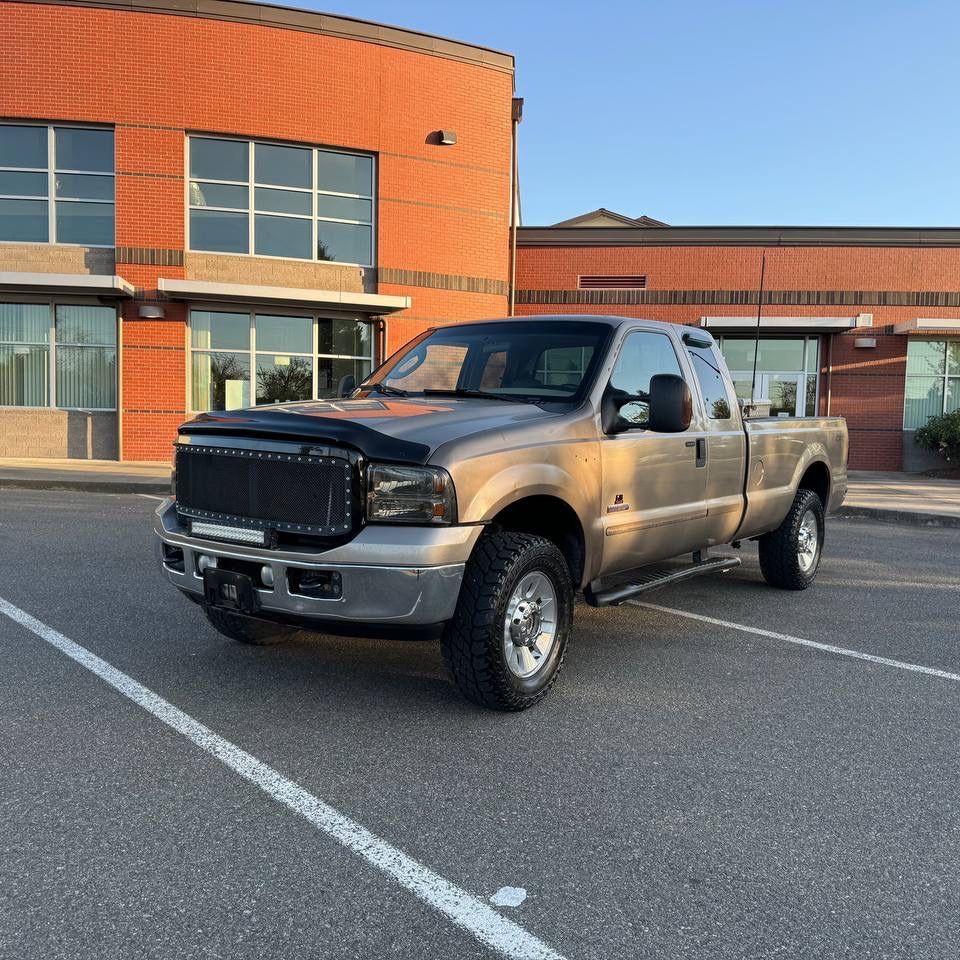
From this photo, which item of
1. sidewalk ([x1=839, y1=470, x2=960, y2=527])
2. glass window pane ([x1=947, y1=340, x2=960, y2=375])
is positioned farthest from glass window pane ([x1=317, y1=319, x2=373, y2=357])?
glass window pane ([x1=947, y1=340, x2=960, y2=375])

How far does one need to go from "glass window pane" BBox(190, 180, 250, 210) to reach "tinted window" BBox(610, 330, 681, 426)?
14585mm

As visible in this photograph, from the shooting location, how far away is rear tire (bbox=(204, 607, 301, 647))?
5.06 m

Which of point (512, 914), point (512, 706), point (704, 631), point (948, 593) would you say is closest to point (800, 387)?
point (948, 593)

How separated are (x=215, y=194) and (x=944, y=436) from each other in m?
16.3

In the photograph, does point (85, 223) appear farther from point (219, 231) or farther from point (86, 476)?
point (86, 476)

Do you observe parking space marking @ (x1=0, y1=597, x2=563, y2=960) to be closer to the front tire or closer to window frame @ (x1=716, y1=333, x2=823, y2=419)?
the front tire

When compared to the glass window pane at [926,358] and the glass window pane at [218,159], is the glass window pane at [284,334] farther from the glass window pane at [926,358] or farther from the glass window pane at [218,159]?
the glass window pane at [926,358]

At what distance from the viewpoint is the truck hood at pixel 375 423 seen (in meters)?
3.93

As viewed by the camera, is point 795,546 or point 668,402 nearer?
point 668,402

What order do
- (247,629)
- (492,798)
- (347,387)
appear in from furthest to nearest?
(347,387) < (247,629) < (492,798)

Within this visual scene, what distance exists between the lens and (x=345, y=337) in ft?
62.8

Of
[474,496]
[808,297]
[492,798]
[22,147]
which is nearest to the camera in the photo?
[492,798]

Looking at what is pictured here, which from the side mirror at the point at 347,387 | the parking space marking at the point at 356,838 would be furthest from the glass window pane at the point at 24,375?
the parking space marking at the point at 356,838

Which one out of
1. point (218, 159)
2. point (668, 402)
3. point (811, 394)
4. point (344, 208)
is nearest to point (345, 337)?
point (344, 208)
